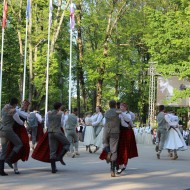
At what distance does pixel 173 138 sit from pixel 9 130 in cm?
860

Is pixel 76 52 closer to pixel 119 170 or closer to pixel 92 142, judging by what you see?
pixel 92 142

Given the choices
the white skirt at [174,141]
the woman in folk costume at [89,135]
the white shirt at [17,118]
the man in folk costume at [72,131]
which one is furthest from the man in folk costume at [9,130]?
the woman in folk costume at [89,135]

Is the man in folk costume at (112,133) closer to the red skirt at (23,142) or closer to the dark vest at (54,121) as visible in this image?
the dark vest at (54,121)

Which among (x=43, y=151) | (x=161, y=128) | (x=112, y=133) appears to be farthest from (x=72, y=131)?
(x=112, y=133)

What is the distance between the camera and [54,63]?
43.0 metres

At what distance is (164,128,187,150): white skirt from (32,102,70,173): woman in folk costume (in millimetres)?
6740

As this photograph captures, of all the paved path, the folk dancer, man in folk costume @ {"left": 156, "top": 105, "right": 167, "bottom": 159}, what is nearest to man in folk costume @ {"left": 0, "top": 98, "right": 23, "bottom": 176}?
the paved path

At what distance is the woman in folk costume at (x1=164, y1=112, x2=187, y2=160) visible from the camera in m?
19.6

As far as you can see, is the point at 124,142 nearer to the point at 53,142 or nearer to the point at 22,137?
the point at 53,142

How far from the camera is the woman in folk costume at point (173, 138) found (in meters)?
19.6

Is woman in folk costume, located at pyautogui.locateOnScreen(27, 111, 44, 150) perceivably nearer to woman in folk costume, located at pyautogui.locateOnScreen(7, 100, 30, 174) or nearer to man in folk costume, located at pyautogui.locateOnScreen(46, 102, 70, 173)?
man in folk costume, located at pyautogui.locateOnScreen(46, 102, 70, 173)

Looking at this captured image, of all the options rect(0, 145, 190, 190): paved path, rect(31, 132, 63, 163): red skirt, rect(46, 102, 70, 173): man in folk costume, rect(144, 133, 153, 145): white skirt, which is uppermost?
rect(46, 102, 70, 173): man in folk costume

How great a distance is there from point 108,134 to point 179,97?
28.6 meters

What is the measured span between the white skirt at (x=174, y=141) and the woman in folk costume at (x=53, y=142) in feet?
22.1
